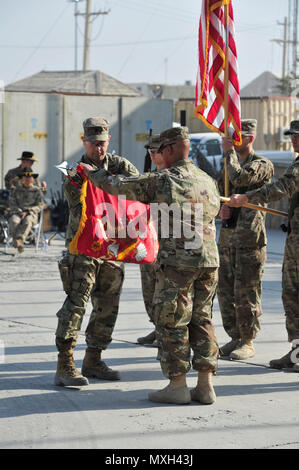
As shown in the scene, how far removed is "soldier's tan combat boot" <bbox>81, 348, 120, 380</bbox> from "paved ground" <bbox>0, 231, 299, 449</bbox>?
0.29ft

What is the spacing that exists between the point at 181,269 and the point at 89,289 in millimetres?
902

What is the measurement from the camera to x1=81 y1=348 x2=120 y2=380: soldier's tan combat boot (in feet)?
23.4

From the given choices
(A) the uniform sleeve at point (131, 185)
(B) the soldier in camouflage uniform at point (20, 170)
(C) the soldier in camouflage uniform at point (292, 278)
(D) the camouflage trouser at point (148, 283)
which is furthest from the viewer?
(B) the soldier in camouflage uniform at point (20, 170)

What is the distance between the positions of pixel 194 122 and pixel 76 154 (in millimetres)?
13868

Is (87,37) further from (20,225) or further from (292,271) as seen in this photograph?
(292,271)

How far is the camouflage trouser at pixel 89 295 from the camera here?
6773mm

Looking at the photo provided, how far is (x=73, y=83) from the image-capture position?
151ft

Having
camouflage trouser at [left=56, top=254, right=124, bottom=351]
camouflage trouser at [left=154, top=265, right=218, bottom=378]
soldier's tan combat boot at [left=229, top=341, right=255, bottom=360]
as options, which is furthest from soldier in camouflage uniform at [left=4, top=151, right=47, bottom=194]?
camouflage trouser at [left=154, top=265, right=218, bottom=378]

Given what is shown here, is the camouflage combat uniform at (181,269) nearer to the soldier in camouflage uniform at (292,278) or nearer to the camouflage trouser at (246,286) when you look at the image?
the soldier in camouflage uniform at (292,278)

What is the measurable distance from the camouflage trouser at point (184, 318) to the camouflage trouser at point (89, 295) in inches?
27.2

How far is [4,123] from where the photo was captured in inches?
821

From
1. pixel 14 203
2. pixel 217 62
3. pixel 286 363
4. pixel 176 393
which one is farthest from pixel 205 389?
pixel 14 203

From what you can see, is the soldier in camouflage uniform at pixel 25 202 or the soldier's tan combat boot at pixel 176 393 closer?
the soldier's tan combat boot at pixel 176 393

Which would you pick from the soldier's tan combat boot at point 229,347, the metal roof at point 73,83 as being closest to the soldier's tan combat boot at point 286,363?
the soldier's tan combat boot at point 229,347
